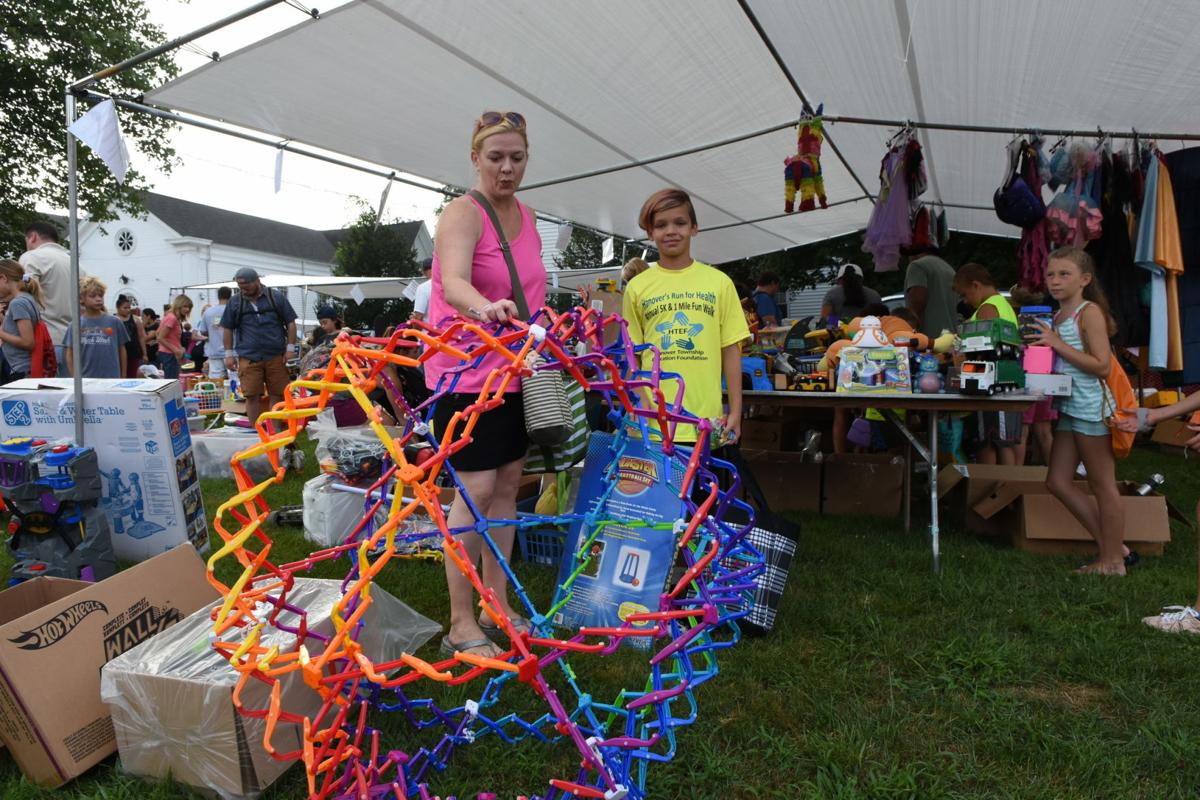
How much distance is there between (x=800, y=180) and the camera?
19.8 ft

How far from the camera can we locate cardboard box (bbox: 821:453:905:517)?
465 cm

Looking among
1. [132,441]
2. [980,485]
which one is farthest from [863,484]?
[132,441]

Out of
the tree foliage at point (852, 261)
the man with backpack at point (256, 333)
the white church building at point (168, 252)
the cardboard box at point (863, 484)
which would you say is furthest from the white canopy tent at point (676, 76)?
the white church building at point (168, 252)

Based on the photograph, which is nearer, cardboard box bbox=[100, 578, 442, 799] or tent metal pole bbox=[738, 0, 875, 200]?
cardboard box bbox=[100, 578, 442, 799]

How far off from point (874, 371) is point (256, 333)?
5.06 m

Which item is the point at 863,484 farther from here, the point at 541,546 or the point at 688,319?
the point at 688,319

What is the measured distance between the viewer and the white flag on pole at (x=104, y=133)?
3.64m

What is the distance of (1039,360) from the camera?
3531 mm

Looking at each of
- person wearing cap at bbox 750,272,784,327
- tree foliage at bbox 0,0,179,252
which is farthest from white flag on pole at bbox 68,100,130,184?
tree foliage at bbox 0,0,179,252

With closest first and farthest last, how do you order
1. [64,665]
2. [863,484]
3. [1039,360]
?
[64,665], [1039,360], [863,484]

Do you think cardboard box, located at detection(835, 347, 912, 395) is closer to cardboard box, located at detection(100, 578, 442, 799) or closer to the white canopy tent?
the white canopy tent

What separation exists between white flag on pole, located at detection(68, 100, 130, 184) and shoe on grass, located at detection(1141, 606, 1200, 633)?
529 centimetres

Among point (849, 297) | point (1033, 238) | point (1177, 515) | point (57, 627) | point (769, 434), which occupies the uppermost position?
point (1033, 238)

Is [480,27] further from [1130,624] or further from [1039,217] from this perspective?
[1130,624]
